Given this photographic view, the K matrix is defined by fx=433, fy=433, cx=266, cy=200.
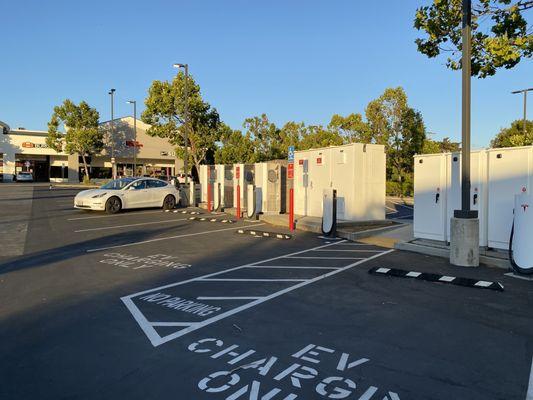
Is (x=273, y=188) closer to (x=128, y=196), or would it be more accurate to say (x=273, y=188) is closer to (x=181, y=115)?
(x=128, y=196)

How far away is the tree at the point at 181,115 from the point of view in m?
35.6

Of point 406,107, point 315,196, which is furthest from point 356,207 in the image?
point 406,107

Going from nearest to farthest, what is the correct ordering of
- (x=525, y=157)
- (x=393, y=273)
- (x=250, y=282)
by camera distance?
(x=250, y=282), (x=393, y=273), (x=525, y=157)

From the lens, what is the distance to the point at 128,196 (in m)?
18.2

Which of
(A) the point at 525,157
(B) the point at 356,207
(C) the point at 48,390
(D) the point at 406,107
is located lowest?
(C) the point at 48,390

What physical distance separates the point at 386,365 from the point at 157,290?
3.80m

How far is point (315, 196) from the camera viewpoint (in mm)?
15820

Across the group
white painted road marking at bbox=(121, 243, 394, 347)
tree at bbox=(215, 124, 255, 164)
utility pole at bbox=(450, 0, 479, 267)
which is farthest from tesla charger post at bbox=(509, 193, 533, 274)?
tree at bbox=(215, 124, 255, 164)

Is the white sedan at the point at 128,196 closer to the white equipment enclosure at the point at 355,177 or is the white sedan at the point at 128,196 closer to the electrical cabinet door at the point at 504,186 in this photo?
the white equipment enclosure at the point at 355,177

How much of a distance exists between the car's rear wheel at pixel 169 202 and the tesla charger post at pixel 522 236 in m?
14.8

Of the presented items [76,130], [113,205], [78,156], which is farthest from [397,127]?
[78,156]

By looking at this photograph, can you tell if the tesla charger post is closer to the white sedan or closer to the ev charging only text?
the ev charging only text

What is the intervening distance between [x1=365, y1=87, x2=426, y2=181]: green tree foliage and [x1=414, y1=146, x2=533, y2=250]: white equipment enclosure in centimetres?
2134

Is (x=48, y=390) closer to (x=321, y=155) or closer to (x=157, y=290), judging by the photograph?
(x=157, y=290)
